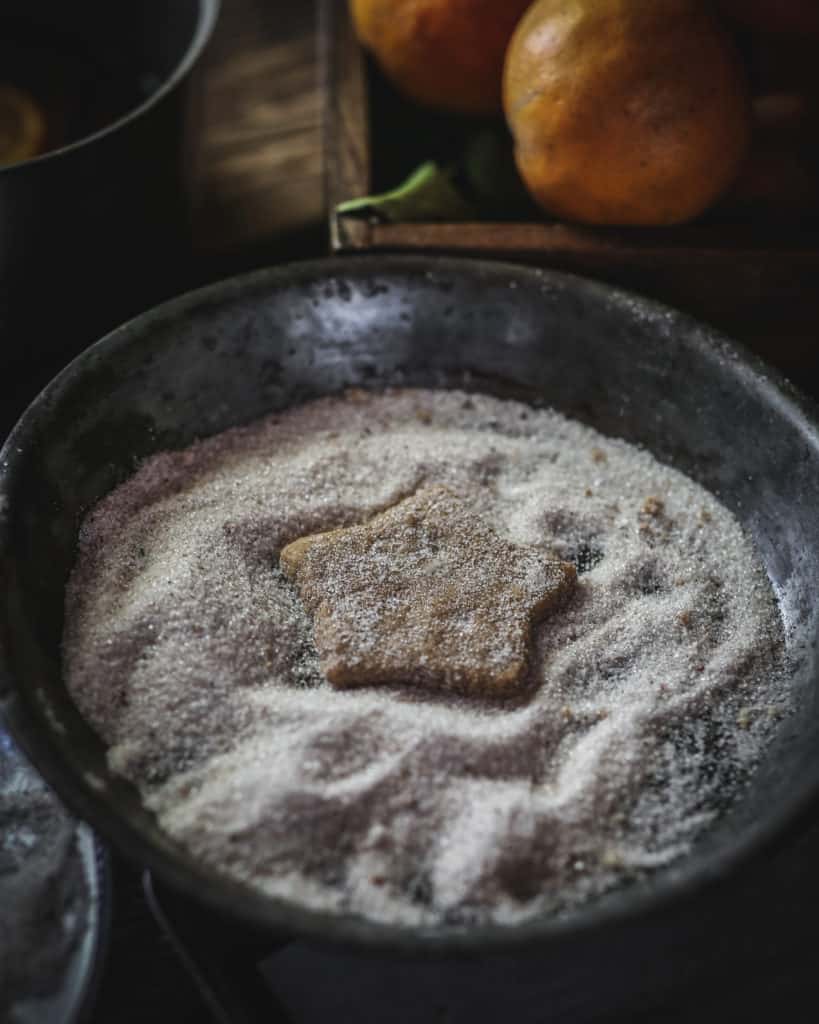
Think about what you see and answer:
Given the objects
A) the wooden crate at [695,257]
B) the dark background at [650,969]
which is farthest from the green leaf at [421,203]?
the dark background at [650,969]

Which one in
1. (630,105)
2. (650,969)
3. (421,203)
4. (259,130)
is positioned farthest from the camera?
(259,130)

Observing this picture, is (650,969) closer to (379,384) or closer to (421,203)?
(379,384)

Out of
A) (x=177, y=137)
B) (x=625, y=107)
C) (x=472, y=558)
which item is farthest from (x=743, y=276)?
(x=177, y=137)

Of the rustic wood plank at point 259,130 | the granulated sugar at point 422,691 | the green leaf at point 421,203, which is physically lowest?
the granulated sugar at point 422,691

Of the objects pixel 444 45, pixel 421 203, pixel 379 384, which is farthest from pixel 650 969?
pixel 444 45

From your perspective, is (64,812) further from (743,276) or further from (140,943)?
(743,276)

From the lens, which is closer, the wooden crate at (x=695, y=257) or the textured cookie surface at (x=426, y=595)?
the textured cookie surface at (x=426, y=595)

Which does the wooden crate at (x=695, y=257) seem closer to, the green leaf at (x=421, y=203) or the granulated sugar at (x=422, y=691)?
the green leaf at (x=421, y=203)
